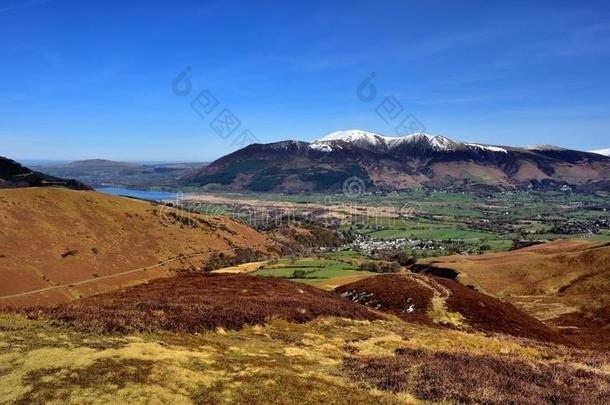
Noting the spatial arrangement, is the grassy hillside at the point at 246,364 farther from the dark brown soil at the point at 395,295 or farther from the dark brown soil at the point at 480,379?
the dark brown soil at the point at 395,295

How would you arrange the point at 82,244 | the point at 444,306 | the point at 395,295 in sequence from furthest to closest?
the point at 82,244
the point at 395,295
the point at 444,306

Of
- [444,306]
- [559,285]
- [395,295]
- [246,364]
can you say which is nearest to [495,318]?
[444,306]

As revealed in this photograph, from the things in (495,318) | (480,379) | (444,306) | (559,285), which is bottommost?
(559,285)

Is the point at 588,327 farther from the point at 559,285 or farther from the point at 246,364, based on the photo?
the point at 246,364

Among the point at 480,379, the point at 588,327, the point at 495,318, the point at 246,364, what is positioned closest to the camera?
the point at 480,379

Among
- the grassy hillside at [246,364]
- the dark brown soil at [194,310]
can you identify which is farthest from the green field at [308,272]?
the grassy hillside at [246,364]

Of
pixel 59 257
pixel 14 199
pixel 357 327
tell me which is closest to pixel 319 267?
pixel 59 257

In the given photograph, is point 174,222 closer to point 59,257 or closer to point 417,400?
point 59,257
